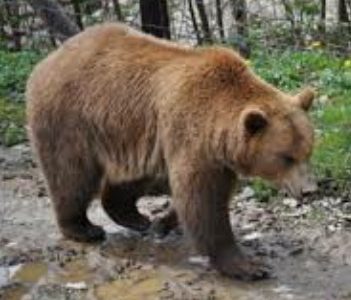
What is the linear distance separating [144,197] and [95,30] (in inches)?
55.3

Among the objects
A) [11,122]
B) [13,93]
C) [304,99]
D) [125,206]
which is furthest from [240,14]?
[304,99]

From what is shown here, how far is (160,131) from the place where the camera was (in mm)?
5762

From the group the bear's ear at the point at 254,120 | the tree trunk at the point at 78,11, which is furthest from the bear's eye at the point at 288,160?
the tree trunk at the point at 78,11

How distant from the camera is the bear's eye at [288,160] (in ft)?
17.7

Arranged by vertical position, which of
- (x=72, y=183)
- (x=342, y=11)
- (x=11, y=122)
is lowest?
(x=342, y=11)

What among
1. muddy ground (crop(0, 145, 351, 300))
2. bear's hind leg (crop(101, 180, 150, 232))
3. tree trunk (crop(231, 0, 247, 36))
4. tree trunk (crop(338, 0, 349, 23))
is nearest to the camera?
muddy ground (crop(0, 145, 351, 300))

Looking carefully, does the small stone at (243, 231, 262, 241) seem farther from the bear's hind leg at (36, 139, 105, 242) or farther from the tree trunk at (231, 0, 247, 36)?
the tree trunk at (231, 0, 247, 36)

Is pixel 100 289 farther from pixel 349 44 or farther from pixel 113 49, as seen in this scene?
pixel 349 44

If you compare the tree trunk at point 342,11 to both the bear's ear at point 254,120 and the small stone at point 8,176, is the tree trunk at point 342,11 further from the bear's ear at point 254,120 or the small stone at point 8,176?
the bear's ear at point 254,120

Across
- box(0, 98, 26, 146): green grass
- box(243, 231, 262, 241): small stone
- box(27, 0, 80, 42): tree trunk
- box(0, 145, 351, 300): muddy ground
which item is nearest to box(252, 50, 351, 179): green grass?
box(0, 145, 351, 300): muddy ground

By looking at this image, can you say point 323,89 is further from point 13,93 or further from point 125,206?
point 13,93

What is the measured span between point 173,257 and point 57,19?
16.1ft

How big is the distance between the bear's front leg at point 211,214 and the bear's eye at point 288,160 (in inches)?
14.6

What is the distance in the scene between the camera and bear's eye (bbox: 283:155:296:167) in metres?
5.40
